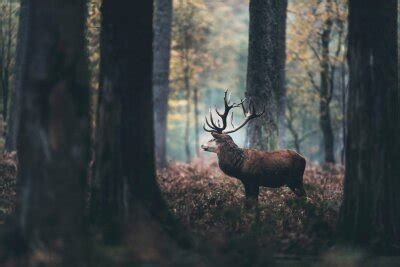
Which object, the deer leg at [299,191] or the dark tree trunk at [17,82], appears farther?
the dark tree trunk at [17,82]

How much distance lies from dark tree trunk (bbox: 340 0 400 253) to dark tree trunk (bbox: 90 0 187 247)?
2.73m

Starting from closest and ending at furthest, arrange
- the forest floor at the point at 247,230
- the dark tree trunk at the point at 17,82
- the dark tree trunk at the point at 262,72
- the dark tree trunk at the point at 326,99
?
1. the forest floor at the point at 247,230
2. the dark tree trunk at the point at 262,72
3. the dark tree trunk at the point at 17,82
4. the dark tree trunk at the point at 326,99

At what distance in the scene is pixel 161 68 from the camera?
2300 centimetres

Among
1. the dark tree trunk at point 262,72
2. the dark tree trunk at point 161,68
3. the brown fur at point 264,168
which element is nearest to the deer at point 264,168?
the brown fur at point 264,168

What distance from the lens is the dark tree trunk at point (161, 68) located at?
2298cm

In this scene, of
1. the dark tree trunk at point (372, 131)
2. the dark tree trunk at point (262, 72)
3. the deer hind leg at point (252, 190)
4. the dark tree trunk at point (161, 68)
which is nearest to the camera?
the dark tree trunk at point (372, 131)

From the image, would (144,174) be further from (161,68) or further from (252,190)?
(161,68)

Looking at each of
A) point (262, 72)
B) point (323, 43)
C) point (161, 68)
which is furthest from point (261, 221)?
point (323, 43)

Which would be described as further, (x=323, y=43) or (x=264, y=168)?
(x=323, y=43)

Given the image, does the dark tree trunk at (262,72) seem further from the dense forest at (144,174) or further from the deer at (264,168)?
the deer at (264,168)

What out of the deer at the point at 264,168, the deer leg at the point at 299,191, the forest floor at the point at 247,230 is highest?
the deer at the point at 264,168

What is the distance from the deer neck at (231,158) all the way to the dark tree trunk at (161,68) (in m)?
10.5

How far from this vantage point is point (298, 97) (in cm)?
3875

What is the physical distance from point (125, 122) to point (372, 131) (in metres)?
3.45
